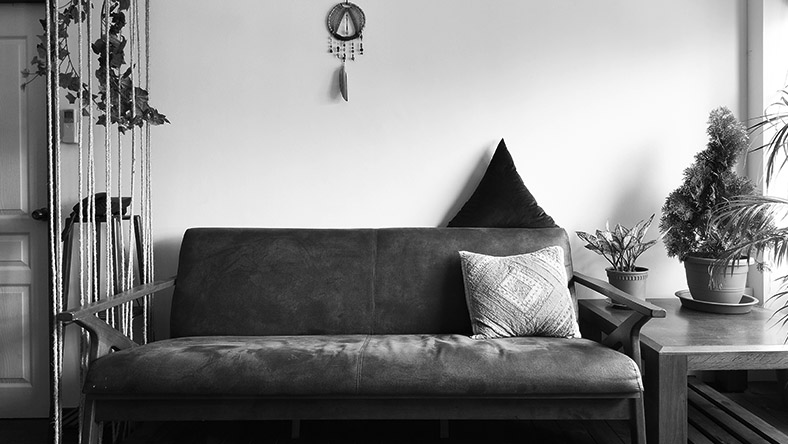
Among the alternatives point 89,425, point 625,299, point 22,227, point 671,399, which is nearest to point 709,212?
point 625,299

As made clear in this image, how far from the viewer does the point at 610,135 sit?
2789mm

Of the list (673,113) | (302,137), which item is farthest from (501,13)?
(302,137)

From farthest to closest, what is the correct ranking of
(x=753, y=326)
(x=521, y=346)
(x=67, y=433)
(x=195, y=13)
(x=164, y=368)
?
(x=195, y=13) < (x=67, y=433) < (x=753, y=326) < (x=521, y=346) < (x=164, y=368)

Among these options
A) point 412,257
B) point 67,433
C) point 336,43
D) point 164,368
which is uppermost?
point 336,43

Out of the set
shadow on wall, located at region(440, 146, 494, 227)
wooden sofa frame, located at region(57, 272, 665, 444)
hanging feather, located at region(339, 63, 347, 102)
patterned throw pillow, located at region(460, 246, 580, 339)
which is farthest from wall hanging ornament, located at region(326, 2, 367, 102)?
wooden sofa frame, located at region(57, 272, 665, 444)

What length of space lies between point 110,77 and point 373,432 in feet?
6.37

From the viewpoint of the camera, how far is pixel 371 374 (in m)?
1.84

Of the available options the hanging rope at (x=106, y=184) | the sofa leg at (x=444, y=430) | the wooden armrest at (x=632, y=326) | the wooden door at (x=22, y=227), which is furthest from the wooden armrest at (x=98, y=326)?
the wooden armrest at (x=632, y=326)

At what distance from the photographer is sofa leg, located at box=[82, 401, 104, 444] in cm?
182

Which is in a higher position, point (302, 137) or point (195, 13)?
point (195, 13)

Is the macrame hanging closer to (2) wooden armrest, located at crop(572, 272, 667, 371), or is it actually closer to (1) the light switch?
Result: (1) the light switch

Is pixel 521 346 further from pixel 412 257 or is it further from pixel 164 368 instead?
pixel 164 368

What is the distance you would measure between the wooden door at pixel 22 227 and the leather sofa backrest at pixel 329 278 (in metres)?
0.81

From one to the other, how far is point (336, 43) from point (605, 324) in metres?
1.88
